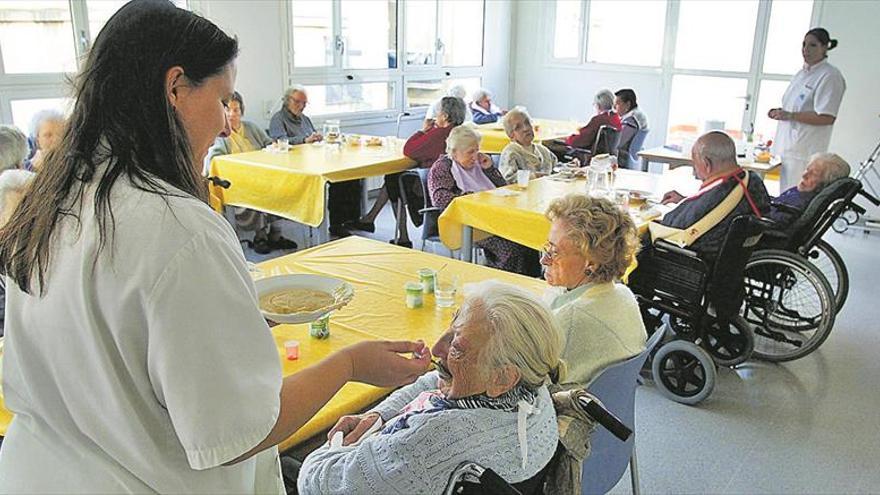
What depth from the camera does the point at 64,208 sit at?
0.84 metres

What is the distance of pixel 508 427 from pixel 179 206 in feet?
2.66

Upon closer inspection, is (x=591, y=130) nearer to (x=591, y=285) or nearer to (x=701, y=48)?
(x=701, y=48)

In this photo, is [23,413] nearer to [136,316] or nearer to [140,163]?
[136,316]

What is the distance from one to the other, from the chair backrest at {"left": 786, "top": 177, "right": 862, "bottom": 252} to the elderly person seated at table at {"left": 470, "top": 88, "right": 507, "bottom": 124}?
4068mm

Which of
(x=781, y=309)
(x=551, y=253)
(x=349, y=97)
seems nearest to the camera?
(x=551, y=253)

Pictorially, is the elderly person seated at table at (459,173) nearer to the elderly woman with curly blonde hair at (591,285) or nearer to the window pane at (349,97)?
the elderly woman with curly blonde hair at (591,285)

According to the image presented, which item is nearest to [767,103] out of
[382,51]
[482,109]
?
[482,109]

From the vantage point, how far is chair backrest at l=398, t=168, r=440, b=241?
4051 millimetres

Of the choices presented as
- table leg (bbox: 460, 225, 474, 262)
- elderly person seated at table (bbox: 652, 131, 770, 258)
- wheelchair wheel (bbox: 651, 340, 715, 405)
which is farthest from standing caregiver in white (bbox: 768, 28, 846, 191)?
table leg (bbox: 460, 225, 474, 262)

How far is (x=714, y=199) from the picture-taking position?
9.91 feet

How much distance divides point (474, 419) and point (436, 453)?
0.34 feet

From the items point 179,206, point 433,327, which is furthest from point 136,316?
point 433,327

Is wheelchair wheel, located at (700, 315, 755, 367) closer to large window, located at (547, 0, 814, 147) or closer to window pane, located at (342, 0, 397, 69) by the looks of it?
large window, located at (547, 0, 814, 147)

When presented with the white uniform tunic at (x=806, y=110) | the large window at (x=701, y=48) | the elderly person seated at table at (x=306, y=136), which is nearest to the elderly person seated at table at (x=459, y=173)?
the elderly person seated at table at (x=306, y=136)
